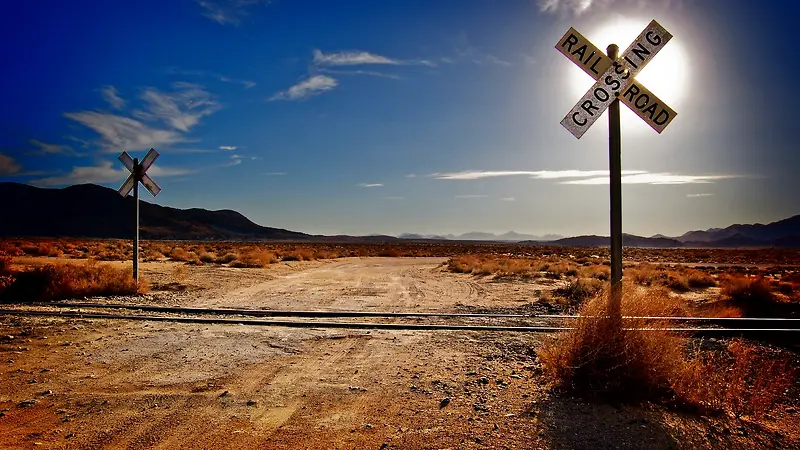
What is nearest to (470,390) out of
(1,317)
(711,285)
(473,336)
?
(473,336)

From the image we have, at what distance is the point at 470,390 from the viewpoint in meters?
6.07

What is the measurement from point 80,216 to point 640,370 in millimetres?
188479

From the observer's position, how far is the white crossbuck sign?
598 inches

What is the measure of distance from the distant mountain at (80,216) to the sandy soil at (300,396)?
161 meters

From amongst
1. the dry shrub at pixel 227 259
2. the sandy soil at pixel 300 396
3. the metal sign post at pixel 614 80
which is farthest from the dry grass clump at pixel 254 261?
the metal sign post at pixel 614 80

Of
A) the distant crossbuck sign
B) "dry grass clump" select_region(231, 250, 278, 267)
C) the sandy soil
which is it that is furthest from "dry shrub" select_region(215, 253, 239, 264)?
the distant crossbuck sign

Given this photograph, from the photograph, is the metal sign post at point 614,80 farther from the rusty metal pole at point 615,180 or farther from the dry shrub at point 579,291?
the dry shrub at point 579,291

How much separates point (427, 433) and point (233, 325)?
21.3ft

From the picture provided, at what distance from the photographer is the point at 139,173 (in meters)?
15.4

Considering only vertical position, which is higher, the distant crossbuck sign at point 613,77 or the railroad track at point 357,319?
the distant crossbuck sign at point 613,77

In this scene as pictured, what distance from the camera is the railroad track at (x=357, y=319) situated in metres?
10.0

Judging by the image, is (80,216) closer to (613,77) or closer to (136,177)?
(136,177)

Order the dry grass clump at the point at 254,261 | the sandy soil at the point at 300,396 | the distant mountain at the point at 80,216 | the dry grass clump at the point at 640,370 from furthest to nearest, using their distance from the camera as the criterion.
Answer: the distant mountain at the point at 80,216
the dry grass clump at the point at 254,261
the dry grass clump at the point at 640,370
the sandy soil at the point at 300,396

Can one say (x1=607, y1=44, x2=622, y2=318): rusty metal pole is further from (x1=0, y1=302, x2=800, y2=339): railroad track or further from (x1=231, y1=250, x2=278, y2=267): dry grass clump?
(x1=231, y1=250, x2=278, y2=267): dry grass clump
